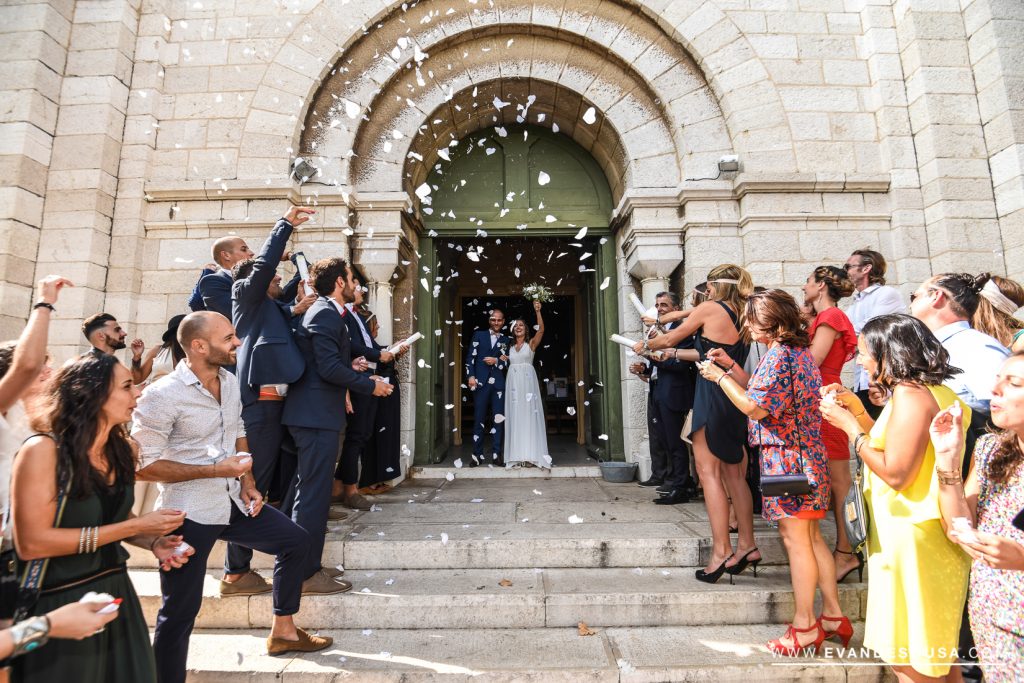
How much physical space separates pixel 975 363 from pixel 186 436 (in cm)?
348

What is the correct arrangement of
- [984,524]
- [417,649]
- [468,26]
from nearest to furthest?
[984,524] → [417,649] → [468,26]

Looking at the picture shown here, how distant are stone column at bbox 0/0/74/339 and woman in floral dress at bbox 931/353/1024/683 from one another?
21.6 ft

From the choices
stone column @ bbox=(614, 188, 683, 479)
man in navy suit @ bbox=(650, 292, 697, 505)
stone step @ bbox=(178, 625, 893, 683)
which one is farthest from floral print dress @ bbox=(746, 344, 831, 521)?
stone column @ bbox=(614, 188, 683, 479)

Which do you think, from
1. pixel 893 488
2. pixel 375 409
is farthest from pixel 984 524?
pixel 375 409

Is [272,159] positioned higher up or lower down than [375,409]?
higher up

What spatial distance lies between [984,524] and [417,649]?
244 centimetres

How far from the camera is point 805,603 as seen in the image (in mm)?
2451

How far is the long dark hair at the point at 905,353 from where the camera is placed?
190 centimetres

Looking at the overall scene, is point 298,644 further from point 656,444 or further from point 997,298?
point 997,298

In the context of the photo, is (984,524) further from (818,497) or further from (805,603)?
(805,603)

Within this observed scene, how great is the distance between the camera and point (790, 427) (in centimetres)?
255

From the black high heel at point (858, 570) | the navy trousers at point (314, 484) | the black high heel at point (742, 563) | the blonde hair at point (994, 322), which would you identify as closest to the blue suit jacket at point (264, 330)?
the navy trousers at point (314, 484)

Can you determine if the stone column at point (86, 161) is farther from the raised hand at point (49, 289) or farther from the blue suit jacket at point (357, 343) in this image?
the raised hand at point (49, 289)

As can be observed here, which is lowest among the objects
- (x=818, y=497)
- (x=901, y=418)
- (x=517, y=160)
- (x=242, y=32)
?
(x=818, y=497)
